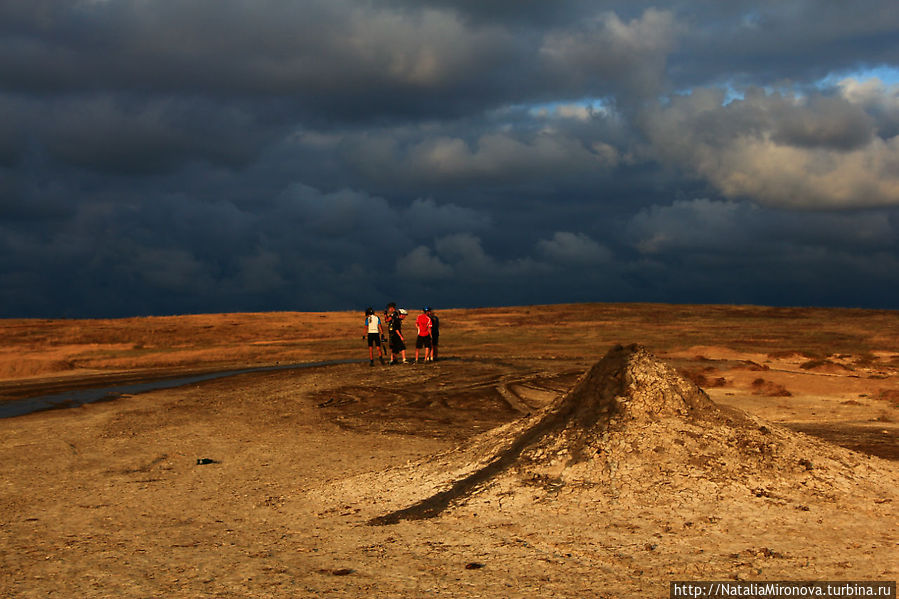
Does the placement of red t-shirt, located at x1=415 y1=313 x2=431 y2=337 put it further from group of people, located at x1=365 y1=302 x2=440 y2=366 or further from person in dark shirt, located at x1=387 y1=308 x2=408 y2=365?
person in dark shirt, located at x1=387 y1=308 x2=408 y2=365

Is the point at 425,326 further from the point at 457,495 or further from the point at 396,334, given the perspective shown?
the point at 457,495

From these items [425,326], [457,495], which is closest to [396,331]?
[425,326]

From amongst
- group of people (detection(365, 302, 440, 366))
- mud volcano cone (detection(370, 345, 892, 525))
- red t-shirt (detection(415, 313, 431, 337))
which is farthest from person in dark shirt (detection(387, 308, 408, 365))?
mud volcano cone (detection(370, 345, 892, 525))

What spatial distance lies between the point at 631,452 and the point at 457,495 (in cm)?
236

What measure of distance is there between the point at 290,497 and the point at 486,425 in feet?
25.1

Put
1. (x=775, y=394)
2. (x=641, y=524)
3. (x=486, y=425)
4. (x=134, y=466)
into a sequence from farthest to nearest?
(x=775, y=394), (x=486, y=425), (x=134, y=466), (x=641, y=524)

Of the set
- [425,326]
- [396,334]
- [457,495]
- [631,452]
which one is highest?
[425,326]

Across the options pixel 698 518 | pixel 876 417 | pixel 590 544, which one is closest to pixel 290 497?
pixel 590 544

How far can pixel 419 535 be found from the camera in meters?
8.66

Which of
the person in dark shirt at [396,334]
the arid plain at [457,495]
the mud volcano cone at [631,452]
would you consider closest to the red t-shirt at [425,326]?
the person in dark shirt at [396,334]

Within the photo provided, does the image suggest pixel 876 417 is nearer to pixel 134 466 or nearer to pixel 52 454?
A: pixel 134 466

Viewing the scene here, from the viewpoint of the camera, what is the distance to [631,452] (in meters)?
9.95

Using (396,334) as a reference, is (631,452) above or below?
below

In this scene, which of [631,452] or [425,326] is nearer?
[631,452]
